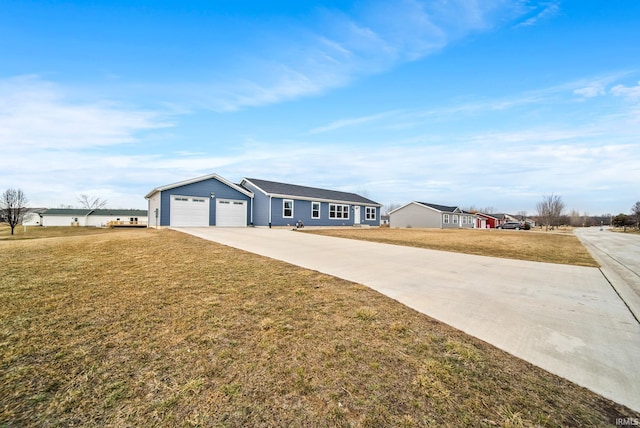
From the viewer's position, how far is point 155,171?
3850 centimetres

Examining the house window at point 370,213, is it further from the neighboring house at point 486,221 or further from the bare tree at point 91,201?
the bare tree at point 91,201

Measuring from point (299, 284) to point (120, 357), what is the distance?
3.17m

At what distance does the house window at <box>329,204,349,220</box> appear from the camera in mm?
27772

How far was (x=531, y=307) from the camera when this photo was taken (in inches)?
184

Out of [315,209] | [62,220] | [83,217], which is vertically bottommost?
[62,220]

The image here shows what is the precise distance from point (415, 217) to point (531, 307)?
135 feet

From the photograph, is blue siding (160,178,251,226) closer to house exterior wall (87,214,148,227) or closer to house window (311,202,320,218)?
house window (311,202,320,218)

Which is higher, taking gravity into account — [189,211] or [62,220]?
[189,211]

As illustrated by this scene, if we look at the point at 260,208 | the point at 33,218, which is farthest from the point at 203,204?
the point at 33,218

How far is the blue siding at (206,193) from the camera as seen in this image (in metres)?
19.5

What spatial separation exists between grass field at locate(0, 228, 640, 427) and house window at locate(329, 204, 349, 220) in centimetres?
2298

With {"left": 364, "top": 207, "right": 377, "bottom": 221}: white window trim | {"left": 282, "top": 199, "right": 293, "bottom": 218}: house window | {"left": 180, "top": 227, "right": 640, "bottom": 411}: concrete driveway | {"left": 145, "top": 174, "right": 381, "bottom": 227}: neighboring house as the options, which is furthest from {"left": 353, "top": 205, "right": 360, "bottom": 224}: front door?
{"left": 180, "top": 227, "right": 640, "bottom": 411}: concrete driveway

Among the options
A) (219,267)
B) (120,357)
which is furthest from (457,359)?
(219,267)

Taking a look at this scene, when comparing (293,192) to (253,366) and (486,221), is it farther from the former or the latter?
(486,221)
